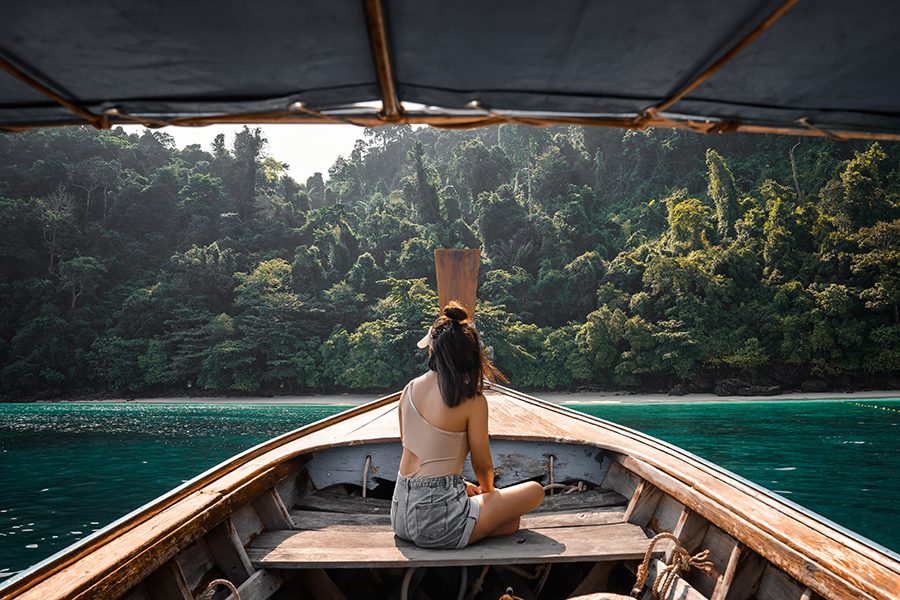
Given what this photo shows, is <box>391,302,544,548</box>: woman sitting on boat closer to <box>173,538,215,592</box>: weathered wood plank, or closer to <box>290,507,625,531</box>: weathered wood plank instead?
<box>290,507,625,531</box>: weathered wood plank

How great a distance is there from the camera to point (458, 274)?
18.3ft

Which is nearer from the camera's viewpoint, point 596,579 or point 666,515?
point 596,579

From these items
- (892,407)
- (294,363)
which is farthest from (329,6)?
(294,363)

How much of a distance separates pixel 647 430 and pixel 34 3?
15707 mm

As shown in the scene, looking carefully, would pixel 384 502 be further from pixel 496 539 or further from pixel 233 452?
pixel 233 452

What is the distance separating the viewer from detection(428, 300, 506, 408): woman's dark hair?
190 centimetres

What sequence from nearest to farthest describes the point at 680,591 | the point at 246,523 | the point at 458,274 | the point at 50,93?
the point at 50,93 < the point at 680,591 < the point at 246,523 < the point at 458,274

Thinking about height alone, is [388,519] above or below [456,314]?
below

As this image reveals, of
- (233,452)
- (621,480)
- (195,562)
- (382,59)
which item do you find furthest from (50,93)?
(233,452)

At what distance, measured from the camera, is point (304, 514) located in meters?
2.45

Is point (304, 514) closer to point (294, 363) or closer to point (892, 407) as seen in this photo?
point (892, 407)

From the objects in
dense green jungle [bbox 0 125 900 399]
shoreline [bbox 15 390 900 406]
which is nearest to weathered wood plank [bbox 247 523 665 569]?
shoreline [bbox 15 390 900 406]

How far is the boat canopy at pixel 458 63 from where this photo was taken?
3.58 ft

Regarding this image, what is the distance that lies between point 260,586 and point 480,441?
82 centimetres
